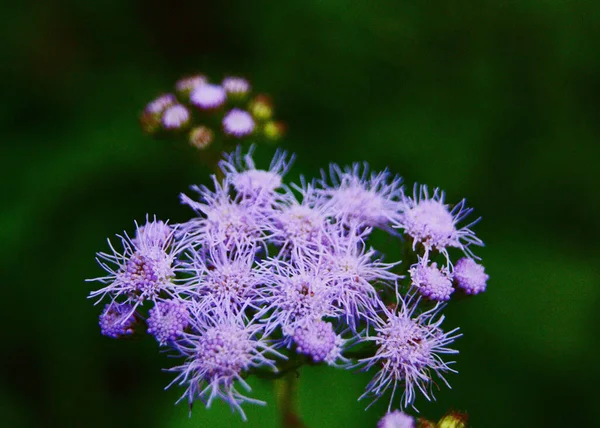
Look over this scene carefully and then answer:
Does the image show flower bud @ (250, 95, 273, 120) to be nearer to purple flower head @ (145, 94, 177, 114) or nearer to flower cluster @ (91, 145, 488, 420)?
purple flower head @ (145, 94, 177, 114)

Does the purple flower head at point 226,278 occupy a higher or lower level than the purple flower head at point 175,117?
lower

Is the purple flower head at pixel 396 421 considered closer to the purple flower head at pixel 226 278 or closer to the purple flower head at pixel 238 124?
the purple flower head at pixel 226 278

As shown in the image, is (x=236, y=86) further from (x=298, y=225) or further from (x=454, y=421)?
(x=454, y=421)

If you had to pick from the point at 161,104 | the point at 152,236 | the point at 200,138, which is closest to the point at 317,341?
the point at 152,236

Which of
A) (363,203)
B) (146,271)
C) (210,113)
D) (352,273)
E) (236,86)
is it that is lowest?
(146,271)

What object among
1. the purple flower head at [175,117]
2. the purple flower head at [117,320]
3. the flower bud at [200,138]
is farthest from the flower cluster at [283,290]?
the purple flower head at [175,117]

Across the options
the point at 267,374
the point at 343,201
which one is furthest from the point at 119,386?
the point at 343,201

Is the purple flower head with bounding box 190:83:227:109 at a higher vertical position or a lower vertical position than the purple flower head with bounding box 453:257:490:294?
higher

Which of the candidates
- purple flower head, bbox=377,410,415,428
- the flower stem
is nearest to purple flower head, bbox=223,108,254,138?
the flower stem
